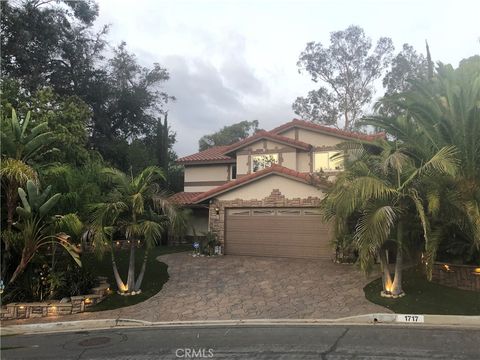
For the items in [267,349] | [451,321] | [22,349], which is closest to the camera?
[267,349]

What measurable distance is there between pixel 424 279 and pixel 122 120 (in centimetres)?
2750

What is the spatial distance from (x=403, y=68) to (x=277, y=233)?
83.9 ft

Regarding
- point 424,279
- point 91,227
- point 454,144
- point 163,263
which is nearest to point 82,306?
point 91,227

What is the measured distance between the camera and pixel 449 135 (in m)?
11.8

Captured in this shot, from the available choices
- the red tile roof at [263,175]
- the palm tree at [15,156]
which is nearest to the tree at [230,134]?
the red tile roof at [263,175]

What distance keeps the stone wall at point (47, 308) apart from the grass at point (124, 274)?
301 millimetres

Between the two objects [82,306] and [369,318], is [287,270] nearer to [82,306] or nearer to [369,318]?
[369,318]

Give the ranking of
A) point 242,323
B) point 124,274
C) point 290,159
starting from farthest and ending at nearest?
point 290,159 < point 124,274 < point 242,323

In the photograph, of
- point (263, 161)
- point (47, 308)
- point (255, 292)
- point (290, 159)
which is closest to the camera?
point (47, 308)

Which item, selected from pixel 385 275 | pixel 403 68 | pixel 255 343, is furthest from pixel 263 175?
pixel 403 68

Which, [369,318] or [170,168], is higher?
[170,168]

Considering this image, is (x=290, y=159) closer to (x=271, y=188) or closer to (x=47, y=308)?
(x=271, y=188)

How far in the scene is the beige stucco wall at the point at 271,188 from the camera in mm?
18469

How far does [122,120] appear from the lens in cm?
3466
